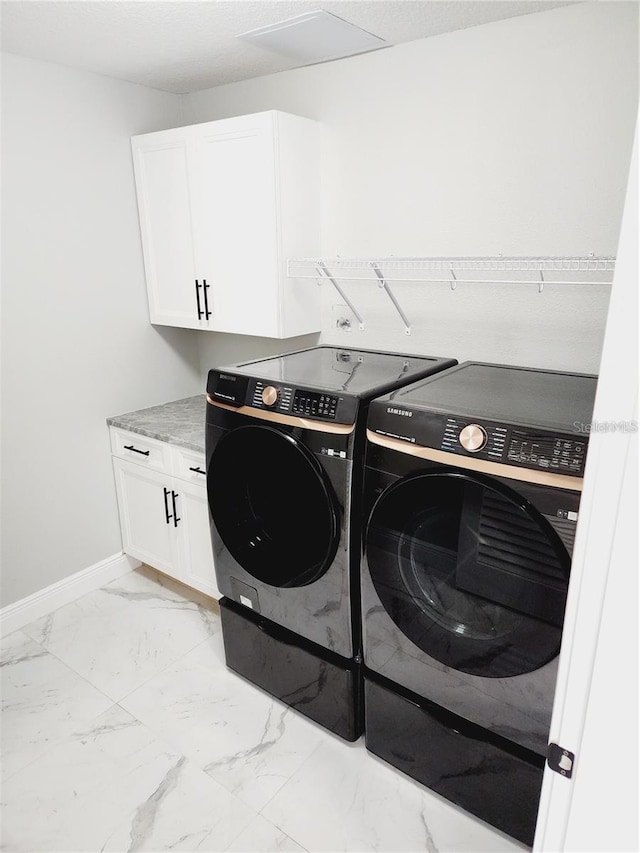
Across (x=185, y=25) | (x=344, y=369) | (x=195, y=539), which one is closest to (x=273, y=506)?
(x=344, y=369)

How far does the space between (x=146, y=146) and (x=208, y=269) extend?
63 centimetres

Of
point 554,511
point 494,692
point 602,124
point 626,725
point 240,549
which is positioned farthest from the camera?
point 240,549

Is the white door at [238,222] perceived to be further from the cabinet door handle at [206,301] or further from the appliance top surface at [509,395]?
the appliance top surface at [509,395]

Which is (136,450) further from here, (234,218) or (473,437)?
(473,437)

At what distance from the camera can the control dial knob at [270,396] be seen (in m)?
1.80

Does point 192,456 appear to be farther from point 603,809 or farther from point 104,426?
point 603,809

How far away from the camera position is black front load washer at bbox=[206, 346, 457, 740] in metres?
1.72

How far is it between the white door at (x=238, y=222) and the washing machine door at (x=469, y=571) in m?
1.14

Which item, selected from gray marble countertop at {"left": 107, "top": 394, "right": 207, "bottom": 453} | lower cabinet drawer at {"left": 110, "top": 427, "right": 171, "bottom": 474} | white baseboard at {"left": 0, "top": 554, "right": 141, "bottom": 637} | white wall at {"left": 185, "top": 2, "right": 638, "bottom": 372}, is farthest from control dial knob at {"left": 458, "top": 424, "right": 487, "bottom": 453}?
white baseboard at {"left": 0, "top": 554, "right": 141, "bottom": 637}

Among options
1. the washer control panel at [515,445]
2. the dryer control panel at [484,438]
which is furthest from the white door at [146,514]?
the washer control panel at [515,445]

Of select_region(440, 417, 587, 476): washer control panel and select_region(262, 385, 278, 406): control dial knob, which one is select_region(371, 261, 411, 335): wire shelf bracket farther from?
select_region(440, 417, 587, 476): washer control panel

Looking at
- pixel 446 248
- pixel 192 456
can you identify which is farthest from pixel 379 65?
pixel 192 456

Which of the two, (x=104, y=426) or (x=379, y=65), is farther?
(x=104, y=426)

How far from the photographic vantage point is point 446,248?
7.10 ft
